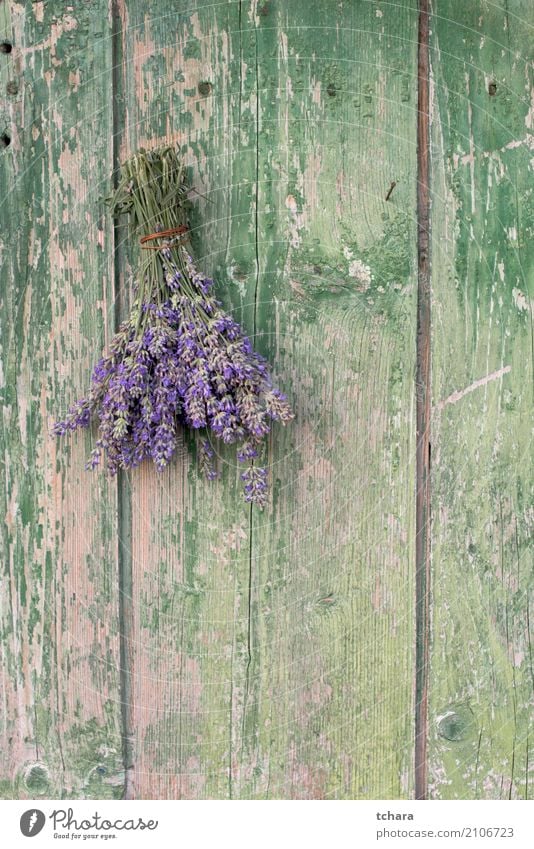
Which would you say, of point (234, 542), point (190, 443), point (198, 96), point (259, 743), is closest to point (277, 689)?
point (259, 743)

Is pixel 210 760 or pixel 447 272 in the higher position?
pixel 447 272

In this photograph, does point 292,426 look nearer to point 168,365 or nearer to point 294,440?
point 294,440

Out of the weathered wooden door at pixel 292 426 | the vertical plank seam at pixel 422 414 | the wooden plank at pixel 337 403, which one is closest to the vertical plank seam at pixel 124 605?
the weathered wooden door at pixel 292 426

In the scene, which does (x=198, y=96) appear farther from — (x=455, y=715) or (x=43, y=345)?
(x=455, y=715)

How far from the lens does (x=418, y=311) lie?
1478 millimetres

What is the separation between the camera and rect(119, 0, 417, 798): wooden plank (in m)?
1.45

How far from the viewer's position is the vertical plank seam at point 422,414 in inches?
57.4

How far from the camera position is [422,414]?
1491 mm

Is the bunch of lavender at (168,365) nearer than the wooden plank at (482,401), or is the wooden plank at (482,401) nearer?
the bunch of lavender at (168,365)

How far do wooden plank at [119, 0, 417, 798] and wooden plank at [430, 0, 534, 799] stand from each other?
2.7 inches

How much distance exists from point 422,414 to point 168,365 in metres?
0.51

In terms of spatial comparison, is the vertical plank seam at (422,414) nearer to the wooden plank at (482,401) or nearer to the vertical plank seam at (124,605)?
the wooden plank at (482,401)

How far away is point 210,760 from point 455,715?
1.62 ft

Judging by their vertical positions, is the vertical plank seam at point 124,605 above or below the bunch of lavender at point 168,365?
below
